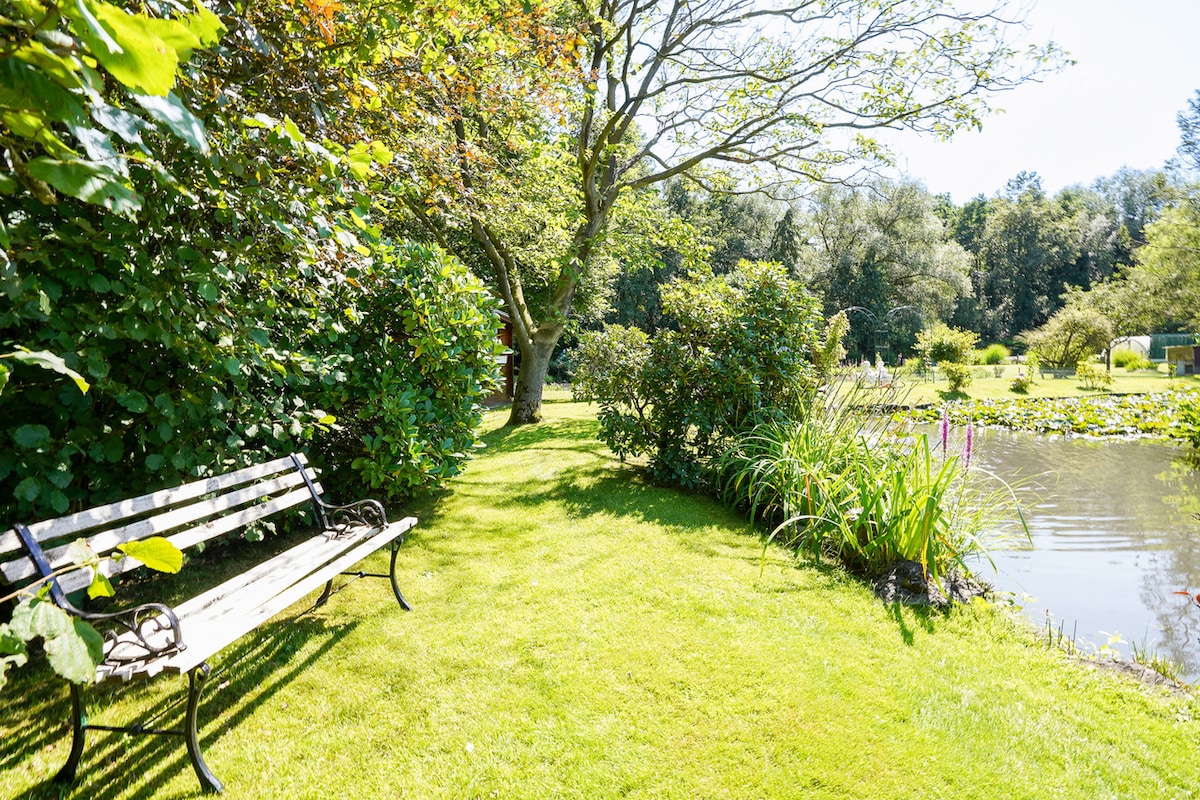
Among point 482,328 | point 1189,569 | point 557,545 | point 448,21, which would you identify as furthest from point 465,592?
point 1189,569

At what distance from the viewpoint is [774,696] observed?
2867 millimetres

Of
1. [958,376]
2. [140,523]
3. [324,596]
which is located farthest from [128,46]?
[958,376]

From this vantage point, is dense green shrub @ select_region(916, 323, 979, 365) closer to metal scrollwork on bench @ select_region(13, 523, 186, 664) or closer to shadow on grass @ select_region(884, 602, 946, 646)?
shadow on grass @ select_region(884, 602, 946, 646)

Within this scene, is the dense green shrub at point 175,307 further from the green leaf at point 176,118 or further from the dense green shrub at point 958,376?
the dense green shrub at point 958,376

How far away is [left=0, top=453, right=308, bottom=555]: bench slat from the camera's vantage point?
6.73ft

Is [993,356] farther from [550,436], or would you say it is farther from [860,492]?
[860,492]

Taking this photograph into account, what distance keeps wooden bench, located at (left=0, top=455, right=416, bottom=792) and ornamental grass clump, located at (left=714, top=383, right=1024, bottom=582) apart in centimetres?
280

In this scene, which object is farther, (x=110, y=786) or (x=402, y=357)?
(x=402, y=357)

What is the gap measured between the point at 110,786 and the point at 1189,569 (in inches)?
288

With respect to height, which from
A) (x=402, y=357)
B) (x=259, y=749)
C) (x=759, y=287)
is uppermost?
(x=759, y=287)

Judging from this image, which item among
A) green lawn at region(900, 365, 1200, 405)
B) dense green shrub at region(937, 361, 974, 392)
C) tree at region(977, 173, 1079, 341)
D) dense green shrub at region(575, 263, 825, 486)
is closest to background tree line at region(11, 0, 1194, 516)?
dense green shrub at region(575, 263, 825, 486)

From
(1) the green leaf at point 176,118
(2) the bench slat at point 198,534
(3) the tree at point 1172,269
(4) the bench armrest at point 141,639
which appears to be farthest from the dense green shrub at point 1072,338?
(1) the green leaf at point 176,118

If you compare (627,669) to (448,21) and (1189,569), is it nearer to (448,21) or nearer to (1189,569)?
(448,21)

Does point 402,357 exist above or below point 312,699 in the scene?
above
